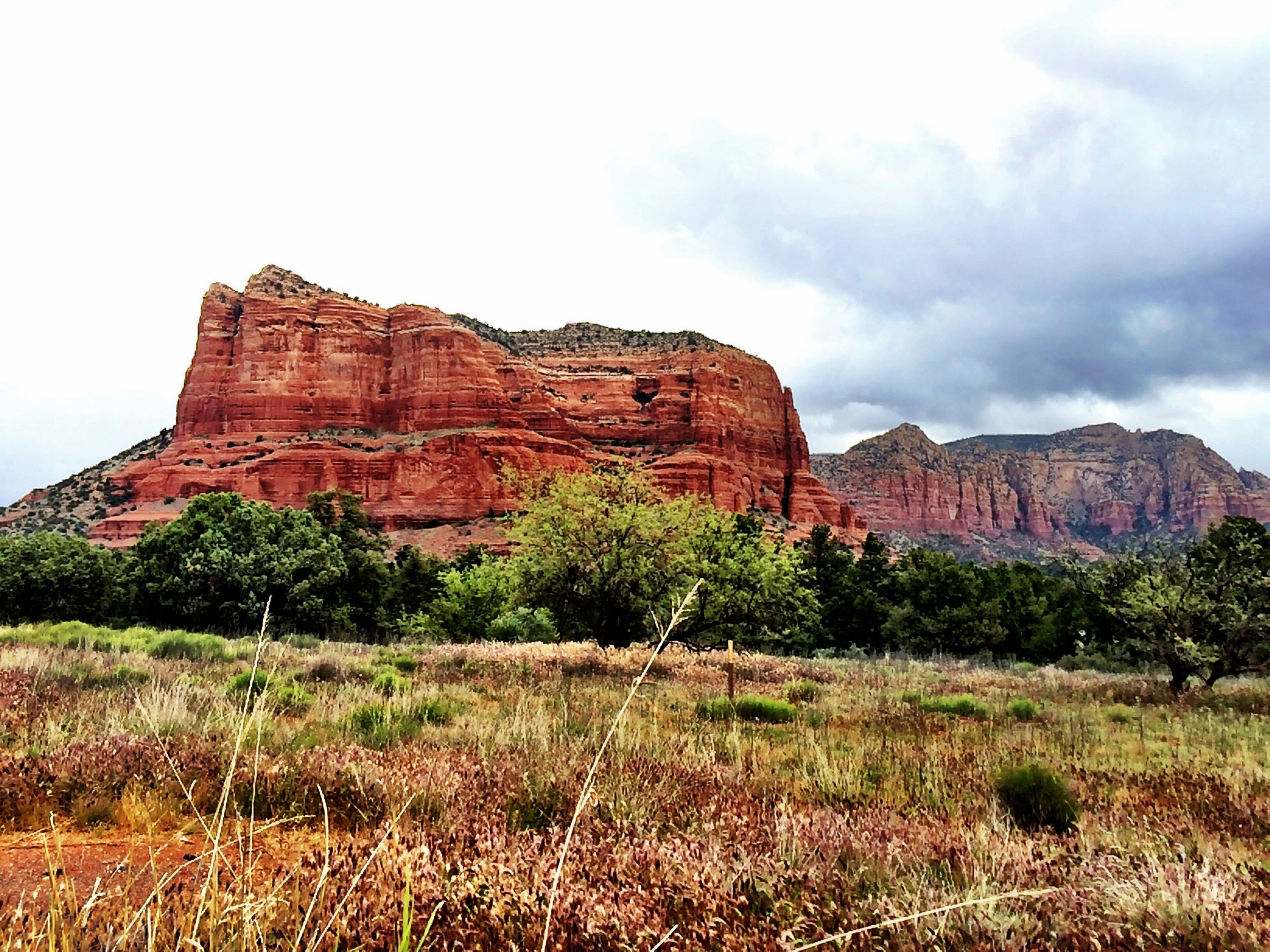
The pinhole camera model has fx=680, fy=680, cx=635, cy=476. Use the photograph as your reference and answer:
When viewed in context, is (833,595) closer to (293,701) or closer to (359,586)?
(359,586)

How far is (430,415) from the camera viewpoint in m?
97.2

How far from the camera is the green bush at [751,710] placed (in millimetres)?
9578

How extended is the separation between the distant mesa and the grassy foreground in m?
76.2

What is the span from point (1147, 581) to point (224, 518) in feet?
Answer: 112

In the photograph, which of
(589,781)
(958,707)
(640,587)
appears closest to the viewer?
(589,781)

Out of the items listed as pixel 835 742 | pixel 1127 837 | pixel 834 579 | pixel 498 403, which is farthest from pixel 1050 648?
pixel 498 403

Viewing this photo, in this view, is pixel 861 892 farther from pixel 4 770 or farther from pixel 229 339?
pixel 229 339

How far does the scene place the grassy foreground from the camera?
8.07ft

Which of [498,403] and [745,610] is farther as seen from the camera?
[498,403]

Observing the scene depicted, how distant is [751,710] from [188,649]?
1275 cm

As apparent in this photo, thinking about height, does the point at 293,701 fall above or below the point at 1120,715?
above

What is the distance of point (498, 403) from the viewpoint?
99375 mm

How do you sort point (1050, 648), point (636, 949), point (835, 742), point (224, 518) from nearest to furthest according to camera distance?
1. point (636, 949)
2. point (835, 742)
3. point (224, 518)
4. point (1050, 648)

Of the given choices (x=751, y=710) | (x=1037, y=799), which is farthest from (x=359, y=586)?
(x=1037, y=799)
